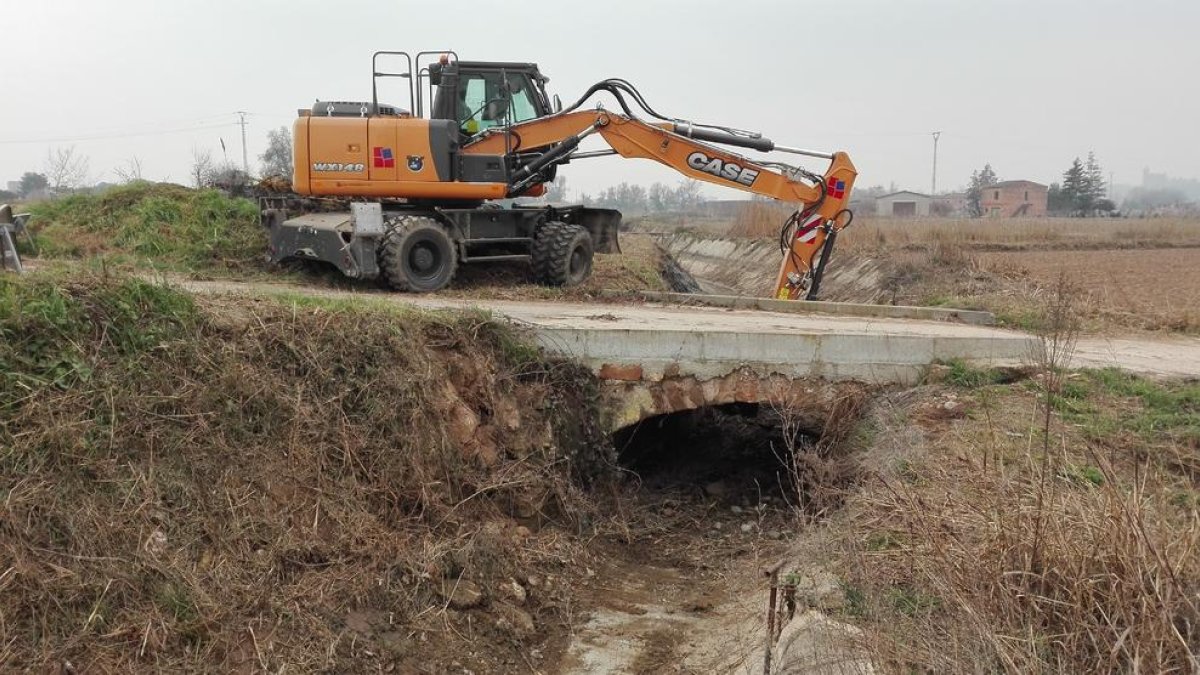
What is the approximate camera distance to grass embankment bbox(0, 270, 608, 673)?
4.53 metres

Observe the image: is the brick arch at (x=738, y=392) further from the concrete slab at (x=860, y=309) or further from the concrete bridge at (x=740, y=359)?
the concrete slab at (x=860, y=309)

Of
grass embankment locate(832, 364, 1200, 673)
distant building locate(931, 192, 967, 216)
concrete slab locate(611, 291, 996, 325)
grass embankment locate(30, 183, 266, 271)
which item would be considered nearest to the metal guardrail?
grass embankment locate(30, 183, 266, 271)

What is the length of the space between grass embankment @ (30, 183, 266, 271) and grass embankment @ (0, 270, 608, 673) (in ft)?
19.4

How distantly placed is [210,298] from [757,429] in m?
6.19

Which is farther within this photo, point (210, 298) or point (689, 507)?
point (689, 507)

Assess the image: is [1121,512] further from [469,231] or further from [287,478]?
[469,231]

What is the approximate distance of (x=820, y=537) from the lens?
16.9ft

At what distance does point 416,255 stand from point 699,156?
374 cm

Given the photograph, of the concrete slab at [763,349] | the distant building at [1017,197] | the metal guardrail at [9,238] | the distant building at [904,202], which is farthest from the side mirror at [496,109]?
the distant building at [1017,197]

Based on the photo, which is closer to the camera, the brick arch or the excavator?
the brick arch

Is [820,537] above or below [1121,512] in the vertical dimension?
below

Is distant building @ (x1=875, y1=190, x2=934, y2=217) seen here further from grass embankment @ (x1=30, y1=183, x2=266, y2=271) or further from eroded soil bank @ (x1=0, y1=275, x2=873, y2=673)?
eroded soil bank @ (x1=0, y1=275, x2=873, y2=673)

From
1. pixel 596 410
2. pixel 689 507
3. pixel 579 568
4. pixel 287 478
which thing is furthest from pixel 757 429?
pixel 287 478

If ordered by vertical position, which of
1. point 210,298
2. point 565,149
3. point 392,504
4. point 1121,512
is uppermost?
point 565,149
